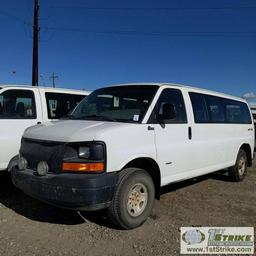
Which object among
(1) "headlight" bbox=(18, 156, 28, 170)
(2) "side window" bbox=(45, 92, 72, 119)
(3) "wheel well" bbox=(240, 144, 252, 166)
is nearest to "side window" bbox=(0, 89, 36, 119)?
(2) "side window" bbox=(45, 92, 72, 119)

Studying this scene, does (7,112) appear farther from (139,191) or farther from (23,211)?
(139,191)

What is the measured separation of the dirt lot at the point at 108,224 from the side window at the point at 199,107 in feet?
4.93

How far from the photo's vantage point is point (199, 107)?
21.1ft

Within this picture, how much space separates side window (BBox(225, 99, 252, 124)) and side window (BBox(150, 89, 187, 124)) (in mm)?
2023

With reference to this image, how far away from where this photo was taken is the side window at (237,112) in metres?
7.74

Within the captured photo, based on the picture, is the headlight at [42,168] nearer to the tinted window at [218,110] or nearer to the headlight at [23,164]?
the headlight at [23,164]

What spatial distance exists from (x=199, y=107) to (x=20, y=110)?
3.48m

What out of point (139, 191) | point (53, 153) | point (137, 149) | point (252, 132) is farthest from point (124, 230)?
point (252, 132)

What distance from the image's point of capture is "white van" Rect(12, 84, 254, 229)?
14.3 feet

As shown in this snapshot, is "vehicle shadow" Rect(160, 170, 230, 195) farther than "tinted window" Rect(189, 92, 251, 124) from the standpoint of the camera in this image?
Yes

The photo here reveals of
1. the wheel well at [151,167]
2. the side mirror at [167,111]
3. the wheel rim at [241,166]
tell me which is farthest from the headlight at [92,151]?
the wheel rim at [241,166]

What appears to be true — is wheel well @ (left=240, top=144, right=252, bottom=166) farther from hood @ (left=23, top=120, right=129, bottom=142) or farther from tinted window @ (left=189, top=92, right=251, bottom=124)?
hood @ (left=23, top=120, right=129, bottom=142)

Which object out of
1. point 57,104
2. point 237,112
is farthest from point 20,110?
point 237,112

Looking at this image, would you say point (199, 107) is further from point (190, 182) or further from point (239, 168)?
point (239, 168)
